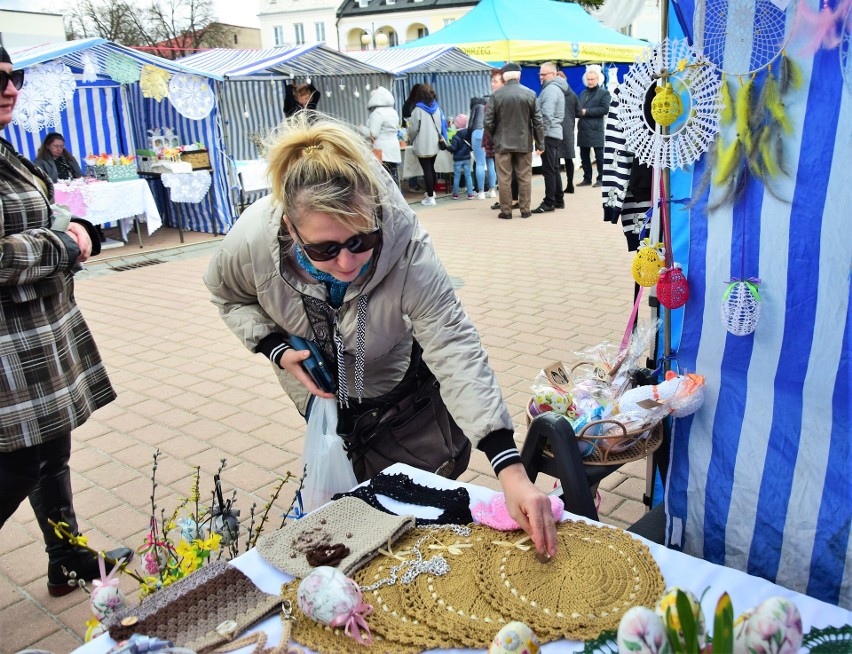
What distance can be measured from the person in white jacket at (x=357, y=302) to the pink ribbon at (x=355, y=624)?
0.40 meters

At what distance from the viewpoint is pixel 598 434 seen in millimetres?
2119

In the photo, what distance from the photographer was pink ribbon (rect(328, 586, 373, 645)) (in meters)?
1.27

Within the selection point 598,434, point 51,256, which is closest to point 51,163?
point 51,256

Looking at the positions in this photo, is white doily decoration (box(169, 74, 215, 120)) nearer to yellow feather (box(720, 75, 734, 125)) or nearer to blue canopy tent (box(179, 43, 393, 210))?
blue canopy tent (box(179, 43, 393, 210))

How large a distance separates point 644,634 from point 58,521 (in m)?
2.24

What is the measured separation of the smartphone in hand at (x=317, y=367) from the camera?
1.98 metres

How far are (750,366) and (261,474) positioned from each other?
2.25 metres

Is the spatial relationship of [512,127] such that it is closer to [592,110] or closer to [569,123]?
[569,123]

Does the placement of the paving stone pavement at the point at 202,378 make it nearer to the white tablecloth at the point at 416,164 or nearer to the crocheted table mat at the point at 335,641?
the crocheted table mat at the point at 335,641

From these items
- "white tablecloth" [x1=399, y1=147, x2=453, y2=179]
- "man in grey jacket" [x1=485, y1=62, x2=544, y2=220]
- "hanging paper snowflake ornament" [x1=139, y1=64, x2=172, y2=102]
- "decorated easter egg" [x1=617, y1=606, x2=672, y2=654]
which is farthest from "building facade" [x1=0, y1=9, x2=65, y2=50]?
"decorated easter egg" [x1=617, y1=606, x2=672, y2=654]

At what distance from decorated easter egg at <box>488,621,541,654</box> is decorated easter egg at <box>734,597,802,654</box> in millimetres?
271

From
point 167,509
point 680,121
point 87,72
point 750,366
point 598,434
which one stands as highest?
point 87,72

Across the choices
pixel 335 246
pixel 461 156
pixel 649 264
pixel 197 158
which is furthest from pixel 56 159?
pixel 649 264

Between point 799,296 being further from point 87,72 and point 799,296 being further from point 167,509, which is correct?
point 87,72
